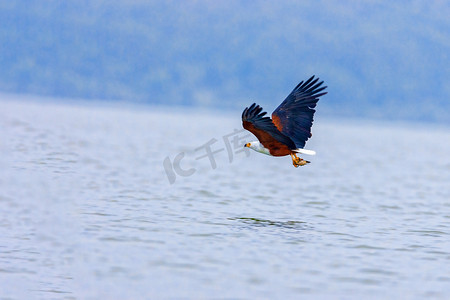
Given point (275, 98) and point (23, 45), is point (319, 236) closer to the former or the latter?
point (275, 98)

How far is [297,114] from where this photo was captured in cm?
1516

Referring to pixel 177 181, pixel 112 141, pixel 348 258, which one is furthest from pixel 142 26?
pixel 348 258

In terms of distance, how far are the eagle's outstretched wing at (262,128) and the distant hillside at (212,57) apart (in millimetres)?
129624

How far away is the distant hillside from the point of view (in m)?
152

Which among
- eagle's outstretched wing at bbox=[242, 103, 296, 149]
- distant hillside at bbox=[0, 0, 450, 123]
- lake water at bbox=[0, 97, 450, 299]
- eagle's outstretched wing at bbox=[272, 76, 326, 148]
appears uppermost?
distant hillside at bbox=[0, 0, 450, 123]

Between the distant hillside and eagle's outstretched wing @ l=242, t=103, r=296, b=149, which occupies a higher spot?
the distant hillside

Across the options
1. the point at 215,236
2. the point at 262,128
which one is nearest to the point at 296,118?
the point at 262,128

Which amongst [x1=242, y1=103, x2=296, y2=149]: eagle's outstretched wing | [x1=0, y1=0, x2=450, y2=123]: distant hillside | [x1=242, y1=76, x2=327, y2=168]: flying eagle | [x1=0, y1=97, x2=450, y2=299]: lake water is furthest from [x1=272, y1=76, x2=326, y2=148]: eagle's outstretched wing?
[x1=0, y1=0, x2=450, y2=123]: distant hillside

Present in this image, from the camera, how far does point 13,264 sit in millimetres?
11312

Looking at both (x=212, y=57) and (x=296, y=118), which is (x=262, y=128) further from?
(x=212, y=57)

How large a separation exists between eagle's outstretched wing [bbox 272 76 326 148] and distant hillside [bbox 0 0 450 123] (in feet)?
423

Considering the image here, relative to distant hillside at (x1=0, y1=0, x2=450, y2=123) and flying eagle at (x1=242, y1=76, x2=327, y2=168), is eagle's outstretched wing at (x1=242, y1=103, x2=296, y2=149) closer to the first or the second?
flying eagle at (x1=242, y1=76, x2=327, y2=168)

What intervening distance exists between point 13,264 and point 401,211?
11.2 m

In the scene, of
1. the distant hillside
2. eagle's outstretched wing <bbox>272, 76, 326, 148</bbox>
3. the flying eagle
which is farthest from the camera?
the distant hillside
